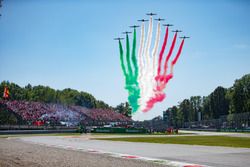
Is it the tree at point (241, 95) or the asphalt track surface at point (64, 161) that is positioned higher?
the tree at point (241, 95)

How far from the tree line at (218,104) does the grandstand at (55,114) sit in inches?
928

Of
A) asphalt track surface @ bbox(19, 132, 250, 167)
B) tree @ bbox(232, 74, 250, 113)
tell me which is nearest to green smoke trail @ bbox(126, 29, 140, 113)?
asphalt track surface @ bbox(19, 132, 250, 167)

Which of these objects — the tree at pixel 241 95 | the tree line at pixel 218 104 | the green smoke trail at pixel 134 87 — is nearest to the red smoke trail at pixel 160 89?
the green smoke trail at pixel 134 87

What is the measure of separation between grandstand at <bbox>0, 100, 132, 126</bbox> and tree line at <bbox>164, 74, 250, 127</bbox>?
77.3ft

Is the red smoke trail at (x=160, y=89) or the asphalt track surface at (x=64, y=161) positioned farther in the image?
the red smoke trail at (x=160, y=89)

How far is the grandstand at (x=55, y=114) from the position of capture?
288 feet

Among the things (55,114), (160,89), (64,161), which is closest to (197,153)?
(64,161)

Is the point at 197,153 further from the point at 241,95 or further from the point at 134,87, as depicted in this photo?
the point at 241,95

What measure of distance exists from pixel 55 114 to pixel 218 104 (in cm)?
8475

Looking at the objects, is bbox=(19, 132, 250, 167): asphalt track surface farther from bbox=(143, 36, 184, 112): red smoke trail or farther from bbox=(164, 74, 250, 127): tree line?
bbox=(164, 74, 250, 127): tree line

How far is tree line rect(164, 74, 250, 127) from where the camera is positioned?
131875 millimetres

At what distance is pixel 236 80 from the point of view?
141 meters

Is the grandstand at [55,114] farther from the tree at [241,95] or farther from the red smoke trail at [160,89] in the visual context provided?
the tree at [241,95]

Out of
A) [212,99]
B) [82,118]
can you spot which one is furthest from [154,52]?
[212,99]
